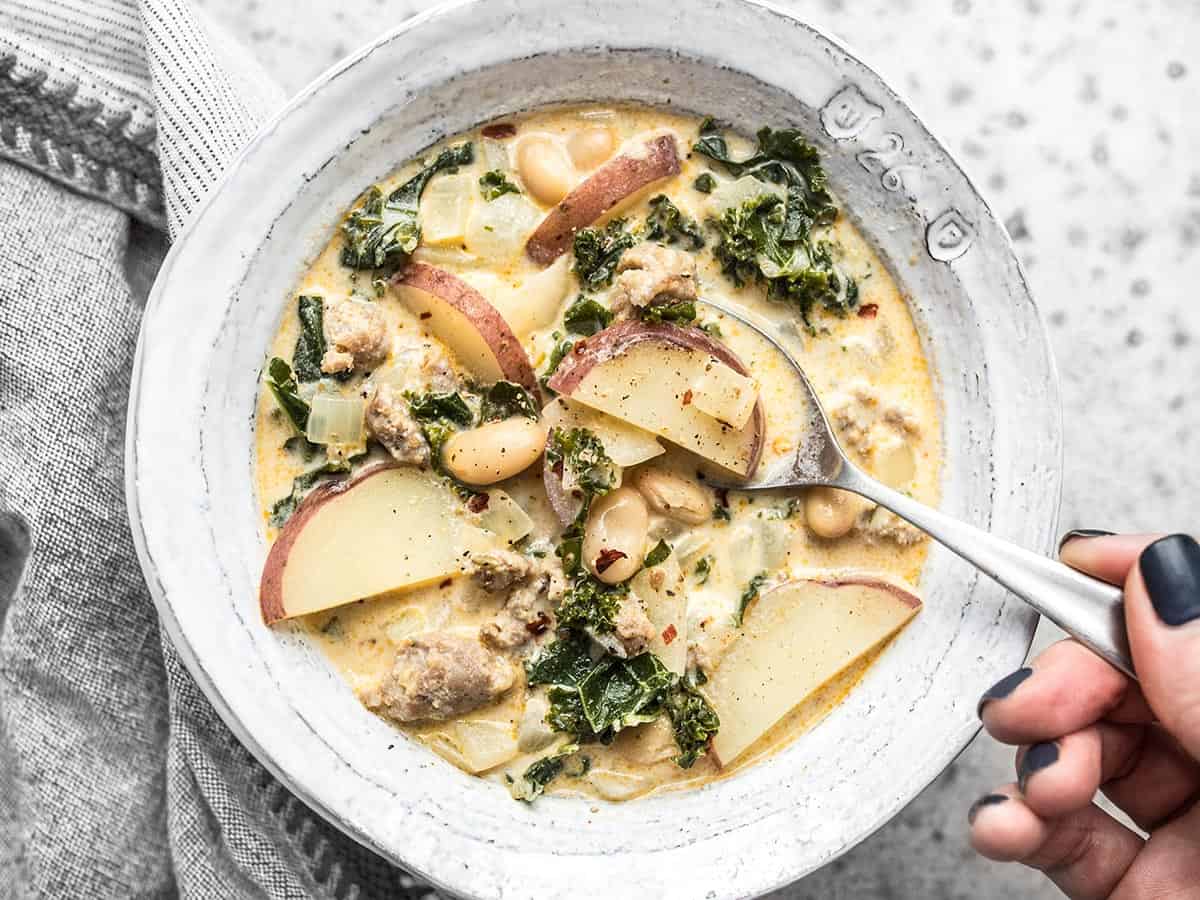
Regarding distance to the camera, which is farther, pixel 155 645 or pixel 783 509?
pixel 155 645

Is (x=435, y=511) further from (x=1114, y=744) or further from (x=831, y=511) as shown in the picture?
(x=1114, y=744)

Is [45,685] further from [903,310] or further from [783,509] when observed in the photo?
[903,310]

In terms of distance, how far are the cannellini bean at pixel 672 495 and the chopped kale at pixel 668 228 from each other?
0.60 meters

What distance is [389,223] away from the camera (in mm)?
3000

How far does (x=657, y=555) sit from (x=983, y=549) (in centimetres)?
79

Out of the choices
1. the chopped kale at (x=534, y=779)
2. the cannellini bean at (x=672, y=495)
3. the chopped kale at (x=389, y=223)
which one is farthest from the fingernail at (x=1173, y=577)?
the chopped kale at (x=389, y=223)

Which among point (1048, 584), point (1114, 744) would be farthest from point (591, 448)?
point (1114, 744)

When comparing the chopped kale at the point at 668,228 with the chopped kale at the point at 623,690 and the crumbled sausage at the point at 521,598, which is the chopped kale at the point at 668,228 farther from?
the chopped kale at the point at 623,690

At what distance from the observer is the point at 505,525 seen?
295 centimetres

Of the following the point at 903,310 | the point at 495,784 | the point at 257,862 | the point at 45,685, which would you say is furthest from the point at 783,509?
the point at 45,685

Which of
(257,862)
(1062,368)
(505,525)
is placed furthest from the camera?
(1062,368)

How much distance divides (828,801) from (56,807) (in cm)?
213

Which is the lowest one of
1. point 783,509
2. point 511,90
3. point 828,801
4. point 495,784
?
point 495,784

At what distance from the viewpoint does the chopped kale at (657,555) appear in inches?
115
